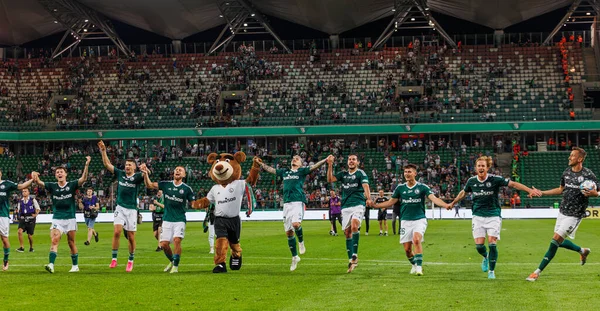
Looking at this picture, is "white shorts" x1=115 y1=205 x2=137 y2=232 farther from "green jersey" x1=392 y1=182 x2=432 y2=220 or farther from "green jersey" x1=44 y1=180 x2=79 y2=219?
"green jersey" x1=392 y1=182 x2=432 y2=220

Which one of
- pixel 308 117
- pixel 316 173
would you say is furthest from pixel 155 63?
pixel 316 173

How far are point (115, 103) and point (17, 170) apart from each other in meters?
10.3

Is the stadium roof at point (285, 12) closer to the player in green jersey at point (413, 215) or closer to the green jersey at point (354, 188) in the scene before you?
the green jersey at point (354, 188)

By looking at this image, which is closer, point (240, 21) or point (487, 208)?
point (487, 208)

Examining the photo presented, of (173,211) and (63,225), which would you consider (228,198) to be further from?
(63,225)

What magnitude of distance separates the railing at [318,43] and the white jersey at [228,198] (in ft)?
197

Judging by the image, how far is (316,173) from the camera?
61812 millimetres

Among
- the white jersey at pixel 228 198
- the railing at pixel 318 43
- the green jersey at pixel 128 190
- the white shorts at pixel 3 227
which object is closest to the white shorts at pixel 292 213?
Answer: the white jersey at pixel 228 198

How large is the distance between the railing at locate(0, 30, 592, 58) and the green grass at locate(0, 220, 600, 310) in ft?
172

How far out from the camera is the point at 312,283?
1591cm

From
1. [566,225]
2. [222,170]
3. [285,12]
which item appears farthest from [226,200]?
[285,12]

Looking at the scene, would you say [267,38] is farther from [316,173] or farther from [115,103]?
[316,173]

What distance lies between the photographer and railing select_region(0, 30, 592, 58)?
74938 mm

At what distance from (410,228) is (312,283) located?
275 cm
